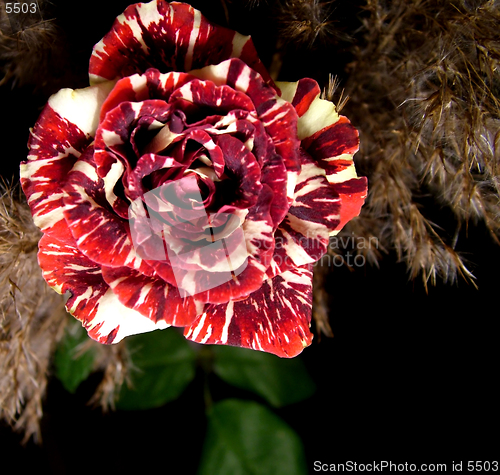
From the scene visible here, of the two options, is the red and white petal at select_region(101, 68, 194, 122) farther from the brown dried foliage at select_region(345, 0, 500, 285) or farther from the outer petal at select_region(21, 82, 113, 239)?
the brown dried foliage at select_region(345, 0, 500, 285)

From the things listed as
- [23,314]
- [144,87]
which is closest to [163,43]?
[144,87]

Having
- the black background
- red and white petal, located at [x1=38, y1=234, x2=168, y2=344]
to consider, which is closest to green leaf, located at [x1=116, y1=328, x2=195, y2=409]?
the black background

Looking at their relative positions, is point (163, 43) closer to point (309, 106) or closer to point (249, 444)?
point (309, 106)

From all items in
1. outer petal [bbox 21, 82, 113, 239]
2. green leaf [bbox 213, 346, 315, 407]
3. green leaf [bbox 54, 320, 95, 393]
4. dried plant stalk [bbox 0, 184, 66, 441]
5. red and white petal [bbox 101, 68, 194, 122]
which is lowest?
green leaf [bbox 213, 346, 315, 407]

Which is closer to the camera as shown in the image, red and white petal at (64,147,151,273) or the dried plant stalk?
red and white petal at (64,147,151,273)

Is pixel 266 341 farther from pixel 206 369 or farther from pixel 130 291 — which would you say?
pixel 206 369

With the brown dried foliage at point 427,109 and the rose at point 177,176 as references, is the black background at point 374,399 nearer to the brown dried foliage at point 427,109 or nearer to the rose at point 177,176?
the brown dried foliage at point 427,109
